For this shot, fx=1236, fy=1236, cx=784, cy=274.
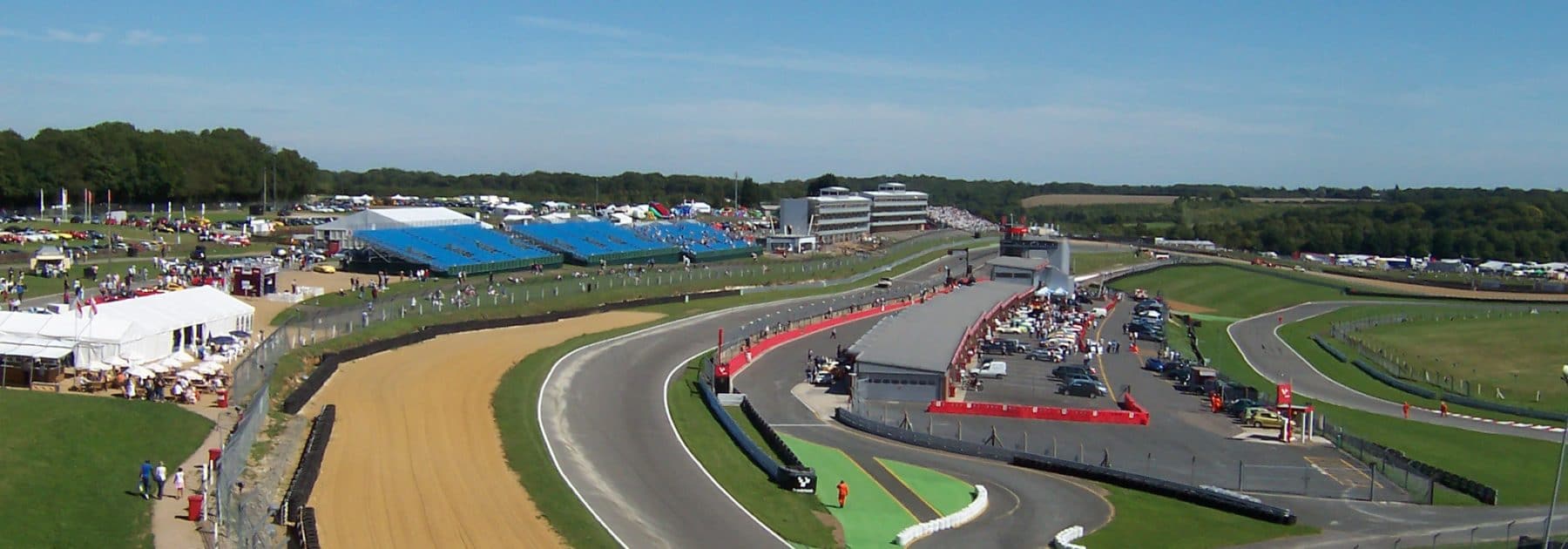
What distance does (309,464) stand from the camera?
23.4m

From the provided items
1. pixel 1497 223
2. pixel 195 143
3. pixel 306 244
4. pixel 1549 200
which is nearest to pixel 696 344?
pixel 306 244

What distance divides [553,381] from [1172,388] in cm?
2181

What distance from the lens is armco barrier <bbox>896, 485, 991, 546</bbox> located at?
24250mm

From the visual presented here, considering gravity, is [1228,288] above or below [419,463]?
below

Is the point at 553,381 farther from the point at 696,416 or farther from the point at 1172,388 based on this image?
the point at 1172,388

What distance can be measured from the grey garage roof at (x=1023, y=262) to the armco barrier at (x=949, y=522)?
50.3 metres

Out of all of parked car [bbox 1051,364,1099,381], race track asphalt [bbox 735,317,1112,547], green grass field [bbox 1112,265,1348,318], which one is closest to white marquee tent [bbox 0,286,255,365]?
race track asphalt [bbox 735,317,1112,547]

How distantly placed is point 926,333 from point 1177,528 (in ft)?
70.5

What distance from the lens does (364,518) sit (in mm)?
21438

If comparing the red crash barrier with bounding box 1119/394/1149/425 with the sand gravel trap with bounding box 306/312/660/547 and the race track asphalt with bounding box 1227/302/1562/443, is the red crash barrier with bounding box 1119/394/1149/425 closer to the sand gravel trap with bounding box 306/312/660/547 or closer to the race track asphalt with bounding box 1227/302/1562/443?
the race track asphalt with bounding box 1227/302/1562/443

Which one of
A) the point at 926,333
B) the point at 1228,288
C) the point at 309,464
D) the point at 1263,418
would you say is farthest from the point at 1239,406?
the point at 1228,288

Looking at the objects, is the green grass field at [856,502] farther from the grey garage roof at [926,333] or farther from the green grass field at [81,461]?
the green grass field at [81,461]

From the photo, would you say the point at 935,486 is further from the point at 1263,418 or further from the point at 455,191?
the point at 455,191

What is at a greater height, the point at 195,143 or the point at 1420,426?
the point at 195,143
